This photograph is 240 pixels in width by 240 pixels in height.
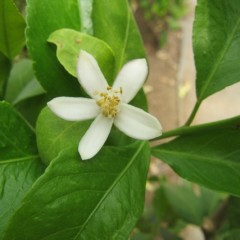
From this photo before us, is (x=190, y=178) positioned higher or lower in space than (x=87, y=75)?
lower

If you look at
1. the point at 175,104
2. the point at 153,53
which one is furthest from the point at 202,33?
the point at 153,53

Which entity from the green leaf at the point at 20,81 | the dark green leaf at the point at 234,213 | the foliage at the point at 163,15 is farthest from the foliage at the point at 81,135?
the foliage at the point at 163,15

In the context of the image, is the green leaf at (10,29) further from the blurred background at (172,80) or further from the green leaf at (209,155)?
the blurred background at (172,80)

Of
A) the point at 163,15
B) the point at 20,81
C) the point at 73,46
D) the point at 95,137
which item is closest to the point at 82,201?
the point at 95,137

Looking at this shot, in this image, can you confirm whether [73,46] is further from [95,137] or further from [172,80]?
[172,80]

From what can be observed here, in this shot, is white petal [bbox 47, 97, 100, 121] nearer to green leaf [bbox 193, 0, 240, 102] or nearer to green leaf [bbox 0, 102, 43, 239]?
green leaf [bbox 0, 102, 43, 239]

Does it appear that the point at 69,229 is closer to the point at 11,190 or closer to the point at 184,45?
the point at 11,190
